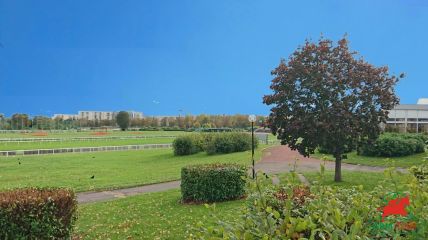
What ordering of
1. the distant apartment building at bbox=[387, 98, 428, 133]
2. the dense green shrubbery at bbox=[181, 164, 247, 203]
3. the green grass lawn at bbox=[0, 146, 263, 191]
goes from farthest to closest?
the distant apartment building at bbox=[387, 98, 428, 133], the green grass lawn at bbox=[0, 146, 263, 191], the dense green shrubbery at bbox=[181, 164, 247, 203]

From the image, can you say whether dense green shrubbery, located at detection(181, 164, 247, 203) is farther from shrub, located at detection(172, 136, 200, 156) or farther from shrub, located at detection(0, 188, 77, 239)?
shrub, located at detection(172, 136, 200, 156)

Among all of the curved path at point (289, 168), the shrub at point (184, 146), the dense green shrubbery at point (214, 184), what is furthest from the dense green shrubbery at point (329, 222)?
the shrub at point (184, 146)

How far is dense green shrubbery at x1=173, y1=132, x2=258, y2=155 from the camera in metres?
31.8

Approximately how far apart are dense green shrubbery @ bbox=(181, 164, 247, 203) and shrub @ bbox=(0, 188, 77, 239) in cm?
467

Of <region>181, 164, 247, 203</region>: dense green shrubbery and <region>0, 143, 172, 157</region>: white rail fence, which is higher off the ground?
<region>181, 164, 247, 203</region>: dense green shrubbery

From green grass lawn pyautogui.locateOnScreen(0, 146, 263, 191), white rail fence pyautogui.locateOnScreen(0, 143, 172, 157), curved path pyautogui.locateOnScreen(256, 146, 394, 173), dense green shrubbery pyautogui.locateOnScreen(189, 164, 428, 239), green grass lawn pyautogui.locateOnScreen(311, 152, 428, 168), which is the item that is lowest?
white rail fence pyautogui.locateOnScreen(0, 143, 172, 157)

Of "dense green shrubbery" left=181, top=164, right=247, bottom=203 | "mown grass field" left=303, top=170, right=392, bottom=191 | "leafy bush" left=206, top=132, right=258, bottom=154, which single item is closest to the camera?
"dense green shrubbery" left=181, top=164, right=247, bottom=203

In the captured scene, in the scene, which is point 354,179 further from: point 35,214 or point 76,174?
point 76,174

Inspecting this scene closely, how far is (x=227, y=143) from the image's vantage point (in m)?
31.8

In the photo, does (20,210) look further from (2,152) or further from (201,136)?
(2,152)

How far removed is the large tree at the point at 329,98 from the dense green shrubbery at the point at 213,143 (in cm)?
1798

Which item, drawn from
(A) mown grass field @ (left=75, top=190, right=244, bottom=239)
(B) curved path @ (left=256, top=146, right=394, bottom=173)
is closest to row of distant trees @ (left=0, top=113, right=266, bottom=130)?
(B) curved path @ (left=256, top=146, right=394, bottom=173)

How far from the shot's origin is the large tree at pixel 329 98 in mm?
13133

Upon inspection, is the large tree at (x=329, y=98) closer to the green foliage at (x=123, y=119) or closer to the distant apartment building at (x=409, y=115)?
the distant apartment building at (x=409, y=115)
